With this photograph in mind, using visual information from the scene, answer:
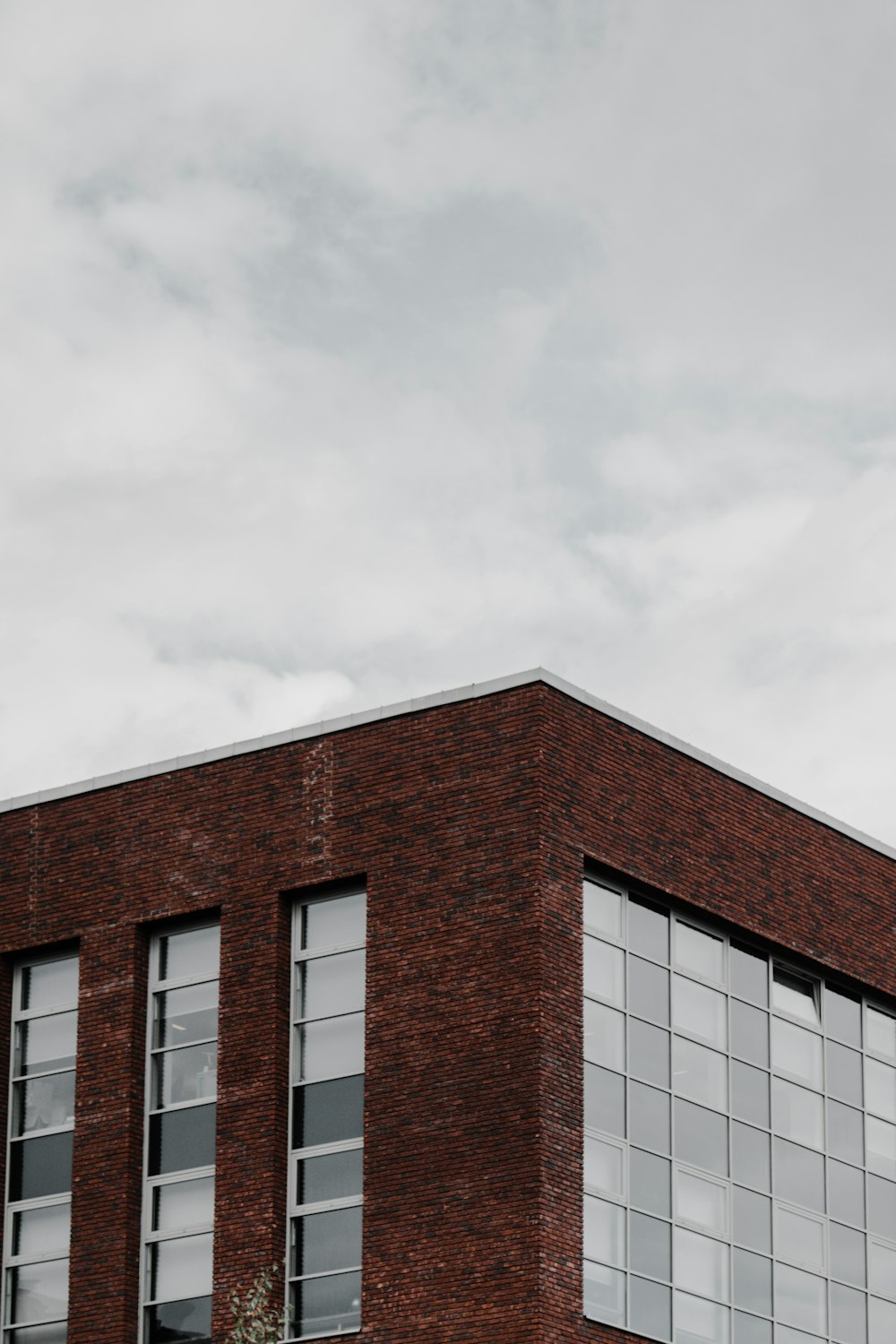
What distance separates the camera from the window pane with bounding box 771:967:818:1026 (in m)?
36.4

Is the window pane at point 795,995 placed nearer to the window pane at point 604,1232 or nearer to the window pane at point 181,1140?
the window pane at point 604,1232

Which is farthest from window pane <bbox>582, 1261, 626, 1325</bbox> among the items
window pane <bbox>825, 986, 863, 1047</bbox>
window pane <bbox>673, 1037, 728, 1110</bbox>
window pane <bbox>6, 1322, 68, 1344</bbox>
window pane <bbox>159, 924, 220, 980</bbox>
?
window pane <bbox>6, 1322, 68, 1344</bbox>

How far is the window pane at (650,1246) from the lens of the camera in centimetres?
3288

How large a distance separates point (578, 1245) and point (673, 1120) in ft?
10.2

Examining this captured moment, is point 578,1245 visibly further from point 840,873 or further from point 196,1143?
point 840,873

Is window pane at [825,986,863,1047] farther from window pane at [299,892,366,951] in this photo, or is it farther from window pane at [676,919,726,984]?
window pane at [299,892,366,951]

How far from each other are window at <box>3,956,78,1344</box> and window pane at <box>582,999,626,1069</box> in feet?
24.3

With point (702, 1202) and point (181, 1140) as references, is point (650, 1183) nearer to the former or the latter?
point (702, 1202)

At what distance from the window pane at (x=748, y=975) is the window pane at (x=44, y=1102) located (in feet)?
30.3

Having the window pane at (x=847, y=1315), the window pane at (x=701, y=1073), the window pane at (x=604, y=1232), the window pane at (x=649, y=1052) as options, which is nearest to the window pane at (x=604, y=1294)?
the window pane at (x=604, y=1232)

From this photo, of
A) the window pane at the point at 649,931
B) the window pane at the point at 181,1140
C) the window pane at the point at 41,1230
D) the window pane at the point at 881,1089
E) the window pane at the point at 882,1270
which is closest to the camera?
the window pane at the point at 181,1140

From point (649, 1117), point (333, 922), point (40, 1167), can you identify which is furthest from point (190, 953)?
point (649, 1117)

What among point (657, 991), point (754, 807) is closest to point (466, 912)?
point (657, 991)

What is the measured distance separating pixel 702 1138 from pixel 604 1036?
2.30m
